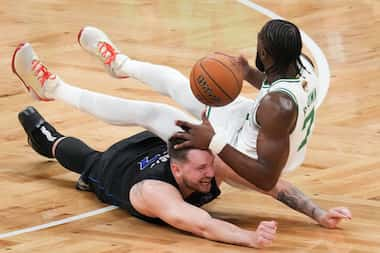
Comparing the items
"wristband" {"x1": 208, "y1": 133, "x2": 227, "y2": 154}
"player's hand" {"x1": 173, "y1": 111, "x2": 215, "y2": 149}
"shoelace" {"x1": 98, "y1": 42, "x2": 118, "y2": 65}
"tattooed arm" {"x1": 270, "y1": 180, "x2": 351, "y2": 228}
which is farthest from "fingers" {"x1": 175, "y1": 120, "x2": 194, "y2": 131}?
"shoelace" {"x1": 98, "y1": 42, "x2": 118, "y2": 65}

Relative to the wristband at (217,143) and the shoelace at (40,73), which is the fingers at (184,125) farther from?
the shoelace at (40,73)

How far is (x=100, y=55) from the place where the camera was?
22.6 ft

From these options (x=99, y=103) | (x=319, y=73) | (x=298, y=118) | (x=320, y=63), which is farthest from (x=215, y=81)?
(x=320, y=63)

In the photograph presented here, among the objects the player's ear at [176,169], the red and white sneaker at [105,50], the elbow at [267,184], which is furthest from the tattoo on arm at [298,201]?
the red and white sneaker at [105,50]

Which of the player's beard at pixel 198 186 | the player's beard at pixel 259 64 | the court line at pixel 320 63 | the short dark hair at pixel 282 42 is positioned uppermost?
the short dark hair at pixel 282 42

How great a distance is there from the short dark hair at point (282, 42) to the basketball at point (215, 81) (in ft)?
0.64

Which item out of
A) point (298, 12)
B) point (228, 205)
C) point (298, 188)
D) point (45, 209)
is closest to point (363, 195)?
point (298, 188)

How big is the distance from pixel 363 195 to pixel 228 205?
729 mm

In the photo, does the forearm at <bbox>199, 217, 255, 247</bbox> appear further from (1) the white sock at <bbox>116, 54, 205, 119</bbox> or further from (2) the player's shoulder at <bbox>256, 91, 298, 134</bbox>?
(1) the white sock at <bbox>116, 54, 205, 119</bbox>

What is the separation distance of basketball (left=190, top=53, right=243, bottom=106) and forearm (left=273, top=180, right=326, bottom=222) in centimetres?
65

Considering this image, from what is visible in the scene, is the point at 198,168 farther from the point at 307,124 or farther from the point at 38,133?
the point at 38,133

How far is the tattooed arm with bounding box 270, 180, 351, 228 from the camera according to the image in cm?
575

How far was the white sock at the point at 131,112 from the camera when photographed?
5895 millimetres

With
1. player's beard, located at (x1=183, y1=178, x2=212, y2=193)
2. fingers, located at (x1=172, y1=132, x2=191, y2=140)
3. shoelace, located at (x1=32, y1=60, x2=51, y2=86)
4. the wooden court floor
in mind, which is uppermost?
fingers, located at (x1=172, y1=132, x2=191, y2=140)
